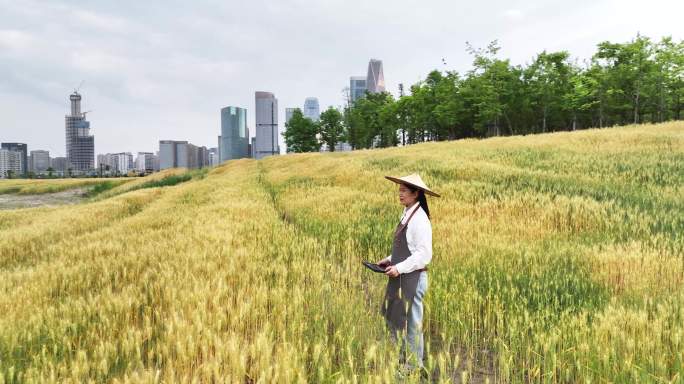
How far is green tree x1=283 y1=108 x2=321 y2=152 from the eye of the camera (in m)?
97.9

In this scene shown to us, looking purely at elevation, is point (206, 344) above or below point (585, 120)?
below

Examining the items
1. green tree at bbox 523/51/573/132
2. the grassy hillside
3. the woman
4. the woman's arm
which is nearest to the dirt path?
the grassy hillside

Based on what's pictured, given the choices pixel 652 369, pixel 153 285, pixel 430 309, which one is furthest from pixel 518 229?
pixel 153 285

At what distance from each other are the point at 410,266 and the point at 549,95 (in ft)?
221

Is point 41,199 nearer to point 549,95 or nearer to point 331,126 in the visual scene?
point 331,126

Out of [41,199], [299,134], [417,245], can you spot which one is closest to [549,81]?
[299,134]

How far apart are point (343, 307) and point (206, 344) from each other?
1728 millimetres

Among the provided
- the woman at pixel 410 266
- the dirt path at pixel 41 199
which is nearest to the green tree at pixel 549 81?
the woman at pixel 410 266

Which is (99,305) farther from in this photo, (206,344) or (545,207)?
(545,207)

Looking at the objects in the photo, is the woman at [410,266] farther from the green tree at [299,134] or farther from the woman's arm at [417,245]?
the green tree at [299,134]

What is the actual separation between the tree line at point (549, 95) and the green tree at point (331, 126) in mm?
14950

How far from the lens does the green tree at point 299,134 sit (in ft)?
321

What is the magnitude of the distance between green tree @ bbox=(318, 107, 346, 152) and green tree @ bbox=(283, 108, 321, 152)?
225 centimetres

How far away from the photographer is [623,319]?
359 centimetres
